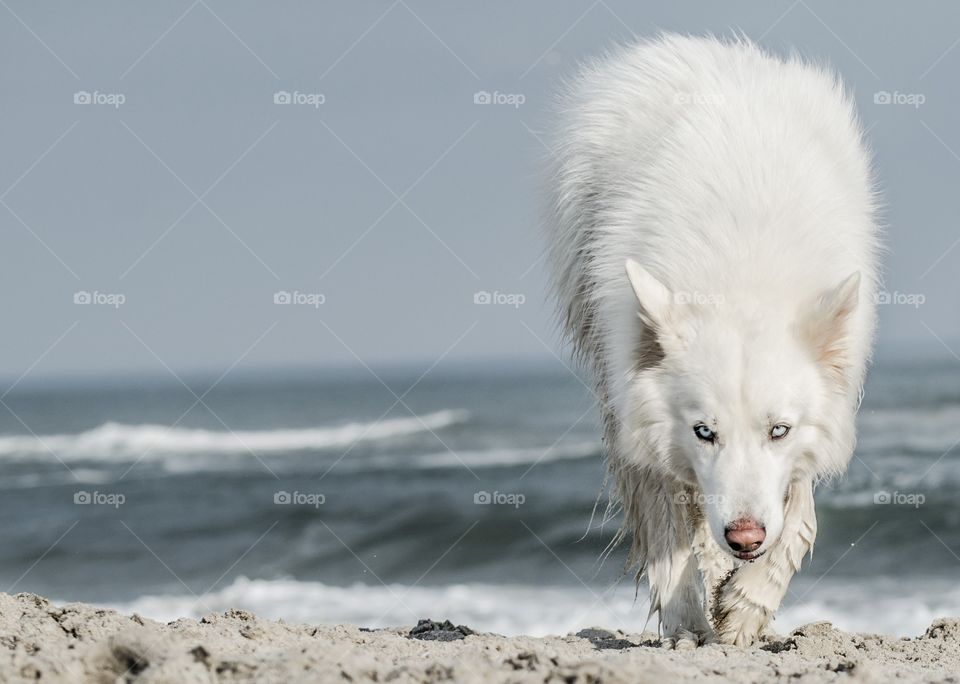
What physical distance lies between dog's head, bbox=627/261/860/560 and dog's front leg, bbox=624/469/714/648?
69 centimetres

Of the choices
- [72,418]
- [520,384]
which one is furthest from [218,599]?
[520,384]

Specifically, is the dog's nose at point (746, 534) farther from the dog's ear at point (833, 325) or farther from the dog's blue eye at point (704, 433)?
the dog's ear at point (833, 325)

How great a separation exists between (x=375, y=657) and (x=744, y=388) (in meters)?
1.94

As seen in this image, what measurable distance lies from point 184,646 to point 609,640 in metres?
2.60

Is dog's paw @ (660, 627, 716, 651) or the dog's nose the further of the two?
dog's paw @ (660, 627, 716, 651)

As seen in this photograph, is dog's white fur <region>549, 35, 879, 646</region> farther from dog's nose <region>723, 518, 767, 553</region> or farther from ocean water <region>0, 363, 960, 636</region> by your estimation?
ocean water <region>0, 363, 960, 636</region>

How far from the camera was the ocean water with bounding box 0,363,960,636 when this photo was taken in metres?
11.0

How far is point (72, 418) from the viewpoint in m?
40.7

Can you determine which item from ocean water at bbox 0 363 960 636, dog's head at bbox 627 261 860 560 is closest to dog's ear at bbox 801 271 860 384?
dog's head at bbox 627 261 860 560

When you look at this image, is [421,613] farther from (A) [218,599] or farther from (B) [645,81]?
(B) [645,81]

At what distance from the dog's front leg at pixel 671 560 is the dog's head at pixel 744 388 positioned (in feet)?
2.25

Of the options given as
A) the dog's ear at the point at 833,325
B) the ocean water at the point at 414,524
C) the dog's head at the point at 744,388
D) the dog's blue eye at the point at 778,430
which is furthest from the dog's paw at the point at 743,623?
the dog's ear at the point at 833,325

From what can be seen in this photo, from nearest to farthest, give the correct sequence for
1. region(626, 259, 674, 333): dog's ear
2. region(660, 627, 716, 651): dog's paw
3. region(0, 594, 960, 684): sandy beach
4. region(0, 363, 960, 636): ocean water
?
region(0, 594, 960, 684): sandy beach < region(626, 259, 674, 333): dog's ear < region(660, 627, 716, 651): dog's paw < region(0, 363, 960, 636): ocean water

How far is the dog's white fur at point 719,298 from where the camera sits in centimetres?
464
